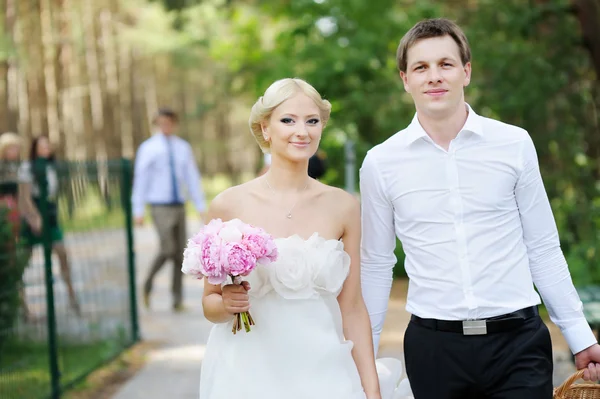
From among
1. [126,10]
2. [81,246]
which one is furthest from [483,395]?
[126,10]

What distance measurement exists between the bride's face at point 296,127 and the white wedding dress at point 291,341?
331 mm

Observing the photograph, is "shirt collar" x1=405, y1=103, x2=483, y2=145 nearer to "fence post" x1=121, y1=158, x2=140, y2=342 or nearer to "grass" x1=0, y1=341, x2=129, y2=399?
"grass" x1=0, y1=341, x2=129, y2=399

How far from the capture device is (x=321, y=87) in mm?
13391

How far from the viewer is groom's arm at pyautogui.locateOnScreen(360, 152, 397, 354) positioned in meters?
3.64

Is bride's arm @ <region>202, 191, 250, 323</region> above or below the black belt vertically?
above

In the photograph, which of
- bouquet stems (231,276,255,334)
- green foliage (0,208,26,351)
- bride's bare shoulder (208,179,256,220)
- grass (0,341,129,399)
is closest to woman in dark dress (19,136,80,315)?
green foliage (0,208,26,351)

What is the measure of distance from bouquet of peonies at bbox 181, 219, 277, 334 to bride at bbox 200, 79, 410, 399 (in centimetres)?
18

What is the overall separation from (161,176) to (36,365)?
4.52m

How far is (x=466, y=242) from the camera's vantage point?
338 centimetres

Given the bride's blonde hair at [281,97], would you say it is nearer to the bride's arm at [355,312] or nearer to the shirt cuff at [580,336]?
the bride's arm at [355,312]

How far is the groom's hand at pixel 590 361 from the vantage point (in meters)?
3.59

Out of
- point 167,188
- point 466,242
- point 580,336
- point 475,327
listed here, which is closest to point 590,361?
point 580,336

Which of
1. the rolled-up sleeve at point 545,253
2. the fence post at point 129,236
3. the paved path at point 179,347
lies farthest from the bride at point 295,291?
the fence post at point 129,236

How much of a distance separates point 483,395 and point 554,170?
384 inches
